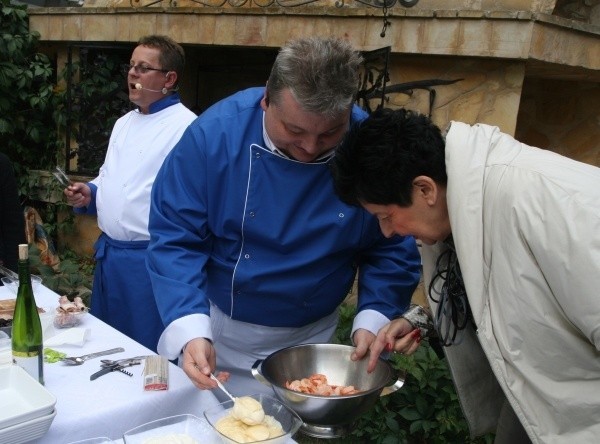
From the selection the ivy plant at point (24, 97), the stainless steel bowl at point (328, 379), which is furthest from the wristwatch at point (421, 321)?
the ivy plant at point (24, 97)

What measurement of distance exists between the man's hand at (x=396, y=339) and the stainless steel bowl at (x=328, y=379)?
0.03 metres

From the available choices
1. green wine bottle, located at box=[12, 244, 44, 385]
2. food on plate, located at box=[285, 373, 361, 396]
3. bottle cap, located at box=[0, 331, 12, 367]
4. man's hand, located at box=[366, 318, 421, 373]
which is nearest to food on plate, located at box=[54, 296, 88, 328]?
bottle cap, located at box=[0, 331, 12, 367]

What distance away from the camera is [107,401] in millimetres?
1480

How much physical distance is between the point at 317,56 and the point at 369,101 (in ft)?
8.55

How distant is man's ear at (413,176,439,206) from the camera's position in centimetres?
140

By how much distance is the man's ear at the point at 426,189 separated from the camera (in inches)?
54.9

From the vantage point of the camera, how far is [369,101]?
4133mm

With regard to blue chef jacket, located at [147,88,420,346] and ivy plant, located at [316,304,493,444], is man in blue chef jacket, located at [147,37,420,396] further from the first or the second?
ivy plant, located at [316,304,493,444]

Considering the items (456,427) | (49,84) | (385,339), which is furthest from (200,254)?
(49,84)

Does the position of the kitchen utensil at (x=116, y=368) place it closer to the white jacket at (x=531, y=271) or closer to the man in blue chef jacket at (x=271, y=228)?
the man in blue chef jacket at (x=271, y=228)

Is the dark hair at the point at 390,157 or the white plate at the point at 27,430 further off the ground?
the dark hair at the point at 390,157

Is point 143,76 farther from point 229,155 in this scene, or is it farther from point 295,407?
point 295,407

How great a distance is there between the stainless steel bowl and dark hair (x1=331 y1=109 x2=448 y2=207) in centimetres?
45

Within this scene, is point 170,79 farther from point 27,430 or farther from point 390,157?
point 27,430
